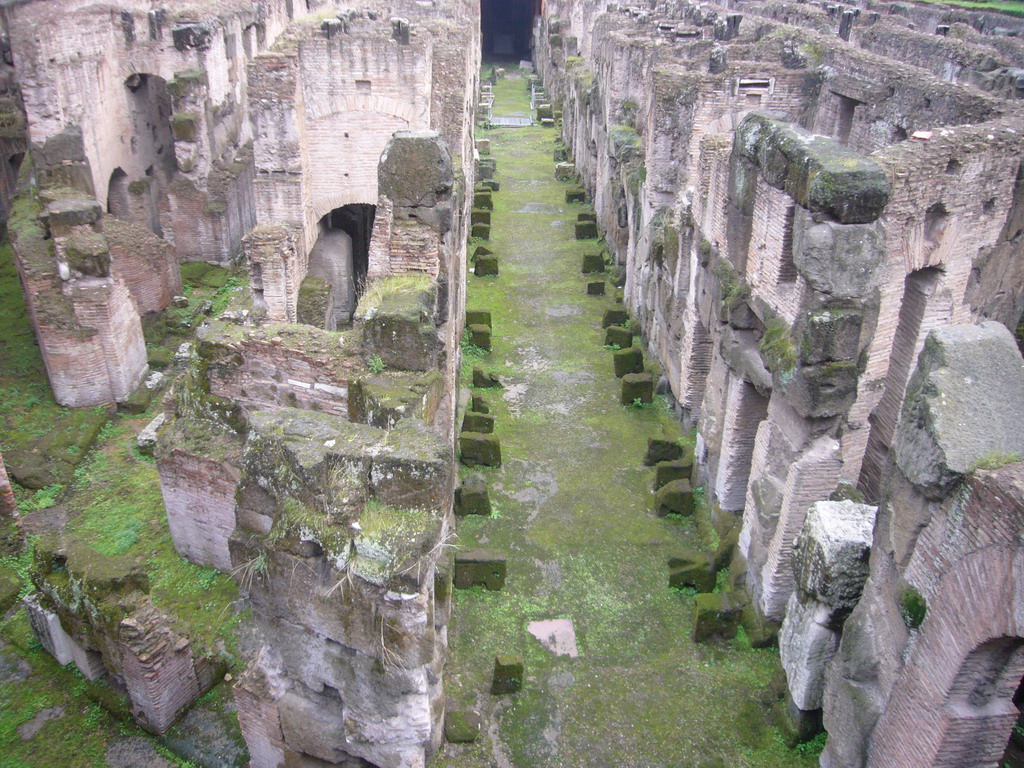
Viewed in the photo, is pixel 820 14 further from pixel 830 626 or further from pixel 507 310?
pixel 830 626

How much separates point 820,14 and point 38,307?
1821cm

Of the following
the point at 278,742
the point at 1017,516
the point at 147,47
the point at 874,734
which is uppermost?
the point at 147,47

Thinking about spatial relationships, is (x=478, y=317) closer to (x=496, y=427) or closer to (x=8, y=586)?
(x=496, y=427)

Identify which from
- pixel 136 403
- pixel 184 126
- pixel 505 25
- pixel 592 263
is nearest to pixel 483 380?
pixel 136 403

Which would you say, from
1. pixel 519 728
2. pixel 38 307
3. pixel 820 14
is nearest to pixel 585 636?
pixel 519 728

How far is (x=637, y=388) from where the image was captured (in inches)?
481

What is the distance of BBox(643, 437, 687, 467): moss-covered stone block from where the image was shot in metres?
10.7

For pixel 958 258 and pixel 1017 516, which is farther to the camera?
pixel 958 258

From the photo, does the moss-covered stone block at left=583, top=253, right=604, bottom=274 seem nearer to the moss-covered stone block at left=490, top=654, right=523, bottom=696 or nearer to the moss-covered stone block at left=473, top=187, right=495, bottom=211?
the moss-covered stone block at left=473, top=187, right=495, bottom=211

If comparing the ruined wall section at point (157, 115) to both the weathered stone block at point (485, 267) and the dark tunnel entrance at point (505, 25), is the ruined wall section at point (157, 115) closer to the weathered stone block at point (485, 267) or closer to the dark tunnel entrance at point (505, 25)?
the weathered stone block at point (485, 267)

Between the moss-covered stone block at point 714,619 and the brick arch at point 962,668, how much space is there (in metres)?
2.55

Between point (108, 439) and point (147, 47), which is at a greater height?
point (147, 47)

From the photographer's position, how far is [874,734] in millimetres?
5746

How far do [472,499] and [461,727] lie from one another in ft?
10.3
